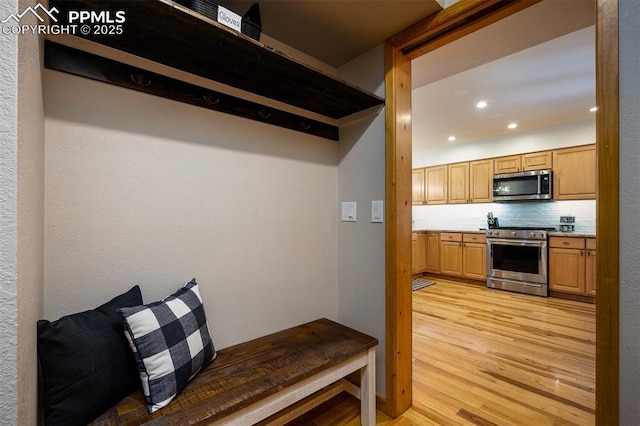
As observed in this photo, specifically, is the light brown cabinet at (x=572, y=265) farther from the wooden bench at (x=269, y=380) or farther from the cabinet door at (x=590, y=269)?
the wooden bench at (x=269, y=380)

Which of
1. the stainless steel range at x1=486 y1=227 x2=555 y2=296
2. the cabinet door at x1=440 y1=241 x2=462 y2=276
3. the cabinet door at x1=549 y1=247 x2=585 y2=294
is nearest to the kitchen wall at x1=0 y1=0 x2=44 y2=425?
the stainless steel range at x1=486 y1=227 x2=555 y2=296

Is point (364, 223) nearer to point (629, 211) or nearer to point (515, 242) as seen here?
point (629, 211)

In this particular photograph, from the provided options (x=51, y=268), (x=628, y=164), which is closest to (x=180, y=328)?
(x=51, y=268)

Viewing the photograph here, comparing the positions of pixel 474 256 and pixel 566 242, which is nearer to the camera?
pixel 566 242

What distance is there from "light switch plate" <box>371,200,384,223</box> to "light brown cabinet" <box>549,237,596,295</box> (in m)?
3.85

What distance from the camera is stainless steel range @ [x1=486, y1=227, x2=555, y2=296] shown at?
13.5 ft

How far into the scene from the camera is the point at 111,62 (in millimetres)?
1145

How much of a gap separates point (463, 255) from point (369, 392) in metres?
4.22

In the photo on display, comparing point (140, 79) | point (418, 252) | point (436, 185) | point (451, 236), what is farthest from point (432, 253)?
point (140, 79)

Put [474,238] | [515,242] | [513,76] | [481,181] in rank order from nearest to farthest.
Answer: [513,76] → [515,242] → [474,238] → [481,181]

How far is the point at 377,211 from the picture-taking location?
68.4 inches

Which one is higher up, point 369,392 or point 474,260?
A: point 474,260

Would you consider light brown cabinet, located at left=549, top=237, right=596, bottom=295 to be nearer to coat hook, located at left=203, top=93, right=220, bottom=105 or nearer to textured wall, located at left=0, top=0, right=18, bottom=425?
coat hook, located at left=203, top=93, right=220, bottom=105

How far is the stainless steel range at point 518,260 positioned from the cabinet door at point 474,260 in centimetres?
10
